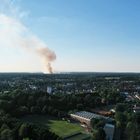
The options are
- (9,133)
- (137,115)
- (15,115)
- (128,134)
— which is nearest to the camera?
(9,133)

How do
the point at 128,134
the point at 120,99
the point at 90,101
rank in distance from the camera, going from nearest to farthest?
the point at 128,134 < the point at 90,101 < the point at 120,99

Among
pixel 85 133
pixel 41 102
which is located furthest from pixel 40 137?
pixel 41 102

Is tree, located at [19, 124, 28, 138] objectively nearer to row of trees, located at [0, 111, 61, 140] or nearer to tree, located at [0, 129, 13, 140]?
row of trees, located at [0, 111, 61, 140]

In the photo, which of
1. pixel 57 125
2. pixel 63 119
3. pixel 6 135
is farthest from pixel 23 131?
pixel 63 119

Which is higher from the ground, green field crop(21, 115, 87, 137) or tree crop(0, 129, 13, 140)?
tree crop(0, 129, 13, 140)

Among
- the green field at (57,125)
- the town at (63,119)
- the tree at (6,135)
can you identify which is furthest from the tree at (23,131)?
the green field at (57,125)

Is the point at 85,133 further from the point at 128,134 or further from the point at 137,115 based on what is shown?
the point at 137,115

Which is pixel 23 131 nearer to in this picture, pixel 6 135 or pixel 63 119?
pixel 6 135

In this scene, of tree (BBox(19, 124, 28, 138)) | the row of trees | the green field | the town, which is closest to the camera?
the row of trees

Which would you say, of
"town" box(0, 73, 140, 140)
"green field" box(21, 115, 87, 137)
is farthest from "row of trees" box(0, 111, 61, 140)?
"green field" box(21, 115, 87, 137)
